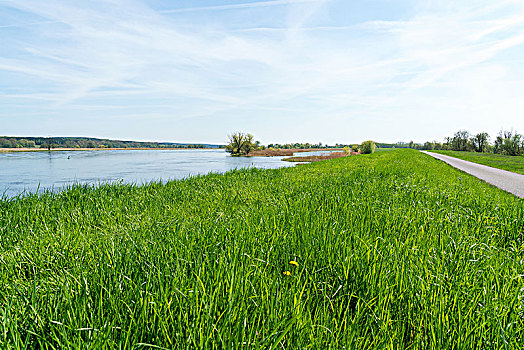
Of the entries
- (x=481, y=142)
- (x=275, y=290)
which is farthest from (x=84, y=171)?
(x=481, y=142)

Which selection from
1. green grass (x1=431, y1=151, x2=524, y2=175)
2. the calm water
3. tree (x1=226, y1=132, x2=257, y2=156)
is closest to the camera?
the calm water

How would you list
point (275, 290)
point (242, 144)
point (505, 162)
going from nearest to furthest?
point (275, 290)
point (505, 162)
point (242, 144)

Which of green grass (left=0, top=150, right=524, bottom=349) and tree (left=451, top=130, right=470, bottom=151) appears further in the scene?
tree (left=451, top=130, right=470, bottom=151)

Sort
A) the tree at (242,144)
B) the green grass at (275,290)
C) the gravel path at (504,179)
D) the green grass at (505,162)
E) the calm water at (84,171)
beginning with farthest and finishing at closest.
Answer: the tree at (242,144) → the green grass at (505,162) → the calm water at (84,171) → the gravel path at (504,179) → the green grass at (275,290)

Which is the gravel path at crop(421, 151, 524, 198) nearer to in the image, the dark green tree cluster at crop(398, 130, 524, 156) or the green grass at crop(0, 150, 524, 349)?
the green grass at crop(0, 150, 524, 349)

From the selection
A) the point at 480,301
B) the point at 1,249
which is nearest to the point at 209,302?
the point at 480,301

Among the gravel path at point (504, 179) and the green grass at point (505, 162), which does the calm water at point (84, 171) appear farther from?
the green grass at point (505, 162)

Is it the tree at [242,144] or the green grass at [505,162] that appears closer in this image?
the green grass at [505,162]

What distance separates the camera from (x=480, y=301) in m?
1.61

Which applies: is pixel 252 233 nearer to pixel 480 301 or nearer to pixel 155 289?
pixel 155 289

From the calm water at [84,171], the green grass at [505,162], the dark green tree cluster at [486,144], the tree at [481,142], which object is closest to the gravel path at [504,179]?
the green grass at [505,162]

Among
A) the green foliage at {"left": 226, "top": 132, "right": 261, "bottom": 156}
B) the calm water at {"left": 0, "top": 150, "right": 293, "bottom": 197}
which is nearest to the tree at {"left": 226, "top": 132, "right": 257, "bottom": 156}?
the green foliage at {"left": 226, "top": 132, "right": 261, "bottom": 156}

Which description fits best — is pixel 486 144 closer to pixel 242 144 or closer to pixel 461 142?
pixel 461 142

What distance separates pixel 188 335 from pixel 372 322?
95 cm
